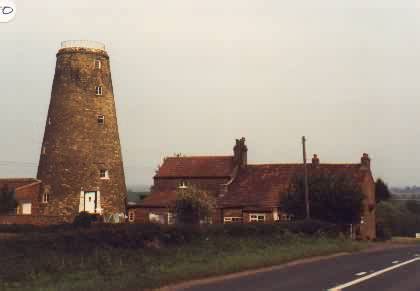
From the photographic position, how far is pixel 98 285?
1600cm

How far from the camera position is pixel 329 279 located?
1841 cm

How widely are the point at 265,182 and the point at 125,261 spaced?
112 feet

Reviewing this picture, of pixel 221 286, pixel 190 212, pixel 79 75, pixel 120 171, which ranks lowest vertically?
pixel 221 286

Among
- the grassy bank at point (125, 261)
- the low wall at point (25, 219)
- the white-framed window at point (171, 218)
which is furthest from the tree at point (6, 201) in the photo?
the grassy bank at point (125, 261)

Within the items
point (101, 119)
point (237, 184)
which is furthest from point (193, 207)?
point (101, 119)

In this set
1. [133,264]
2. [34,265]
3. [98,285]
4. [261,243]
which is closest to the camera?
[98,285]

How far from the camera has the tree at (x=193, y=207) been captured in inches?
1955

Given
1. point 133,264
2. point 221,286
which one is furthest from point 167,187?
point 221,286

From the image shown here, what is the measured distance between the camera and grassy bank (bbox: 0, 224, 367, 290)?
56.7 ft

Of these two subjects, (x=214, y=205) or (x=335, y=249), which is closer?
(x=335, y=249)

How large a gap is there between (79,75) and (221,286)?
39261mm

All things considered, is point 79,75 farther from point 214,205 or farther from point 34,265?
point 34,265

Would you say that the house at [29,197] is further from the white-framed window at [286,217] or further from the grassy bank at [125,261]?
the grassy bank at [125,261]

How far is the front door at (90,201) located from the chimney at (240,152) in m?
16.3
